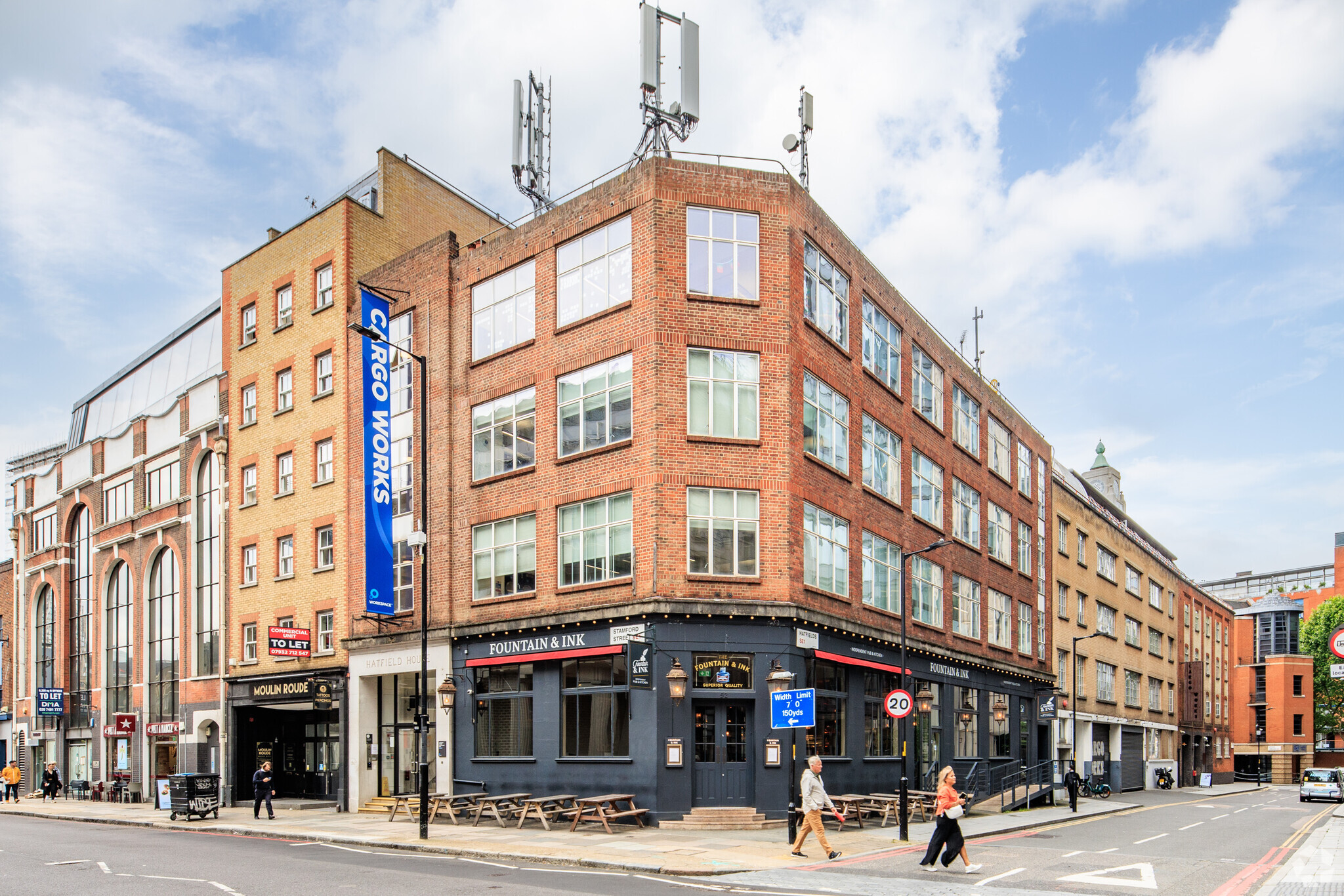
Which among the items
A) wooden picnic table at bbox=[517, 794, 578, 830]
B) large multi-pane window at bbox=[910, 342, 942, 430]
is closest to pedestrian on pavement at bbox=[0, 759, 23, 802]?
wooden picnic table at bbox=[517, 794, 578, 830]

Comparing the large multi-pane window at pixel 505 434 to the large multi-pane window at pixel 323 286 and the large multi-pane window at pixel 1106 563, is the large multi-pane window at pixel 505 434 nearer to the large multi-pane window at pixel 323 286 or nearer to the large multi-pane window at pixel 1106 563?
the large multi-pane window at pixel 323 286

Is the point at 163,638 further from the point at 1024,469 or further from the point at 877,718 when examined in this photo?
the point at 1024,469

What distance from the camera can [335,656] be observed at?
115ft

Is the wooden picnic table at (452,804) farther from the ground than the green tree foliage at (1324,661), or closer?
farther from the ground

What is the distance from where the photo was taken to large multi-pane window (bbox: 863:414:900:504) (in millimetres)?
33531

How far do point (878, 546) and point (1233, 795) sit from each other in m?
47.1

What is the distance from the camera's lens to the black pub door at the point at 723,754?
25438 mm

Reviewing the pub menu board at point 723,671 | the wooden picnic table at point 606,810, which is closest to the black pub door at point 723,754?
the pub menu board at point 723,671

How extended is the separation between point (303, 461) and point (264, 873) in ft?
70.0

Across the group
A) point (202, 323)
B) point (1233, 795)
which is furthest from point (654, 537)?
point (1233, 795)

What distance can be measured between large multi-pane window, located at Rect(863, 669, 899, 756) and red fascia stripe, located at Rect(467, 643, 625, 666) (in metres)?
8.78

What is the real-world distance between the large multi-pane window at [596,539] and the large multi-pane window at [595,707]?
214cm

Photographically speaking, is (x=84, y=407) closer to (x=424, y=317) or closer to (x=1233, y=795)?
(x=424, y=317)

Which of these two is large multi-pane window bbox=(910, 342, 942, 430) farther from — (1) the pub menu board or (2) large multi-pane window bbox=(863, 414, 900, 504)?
(1) the pub menu board
